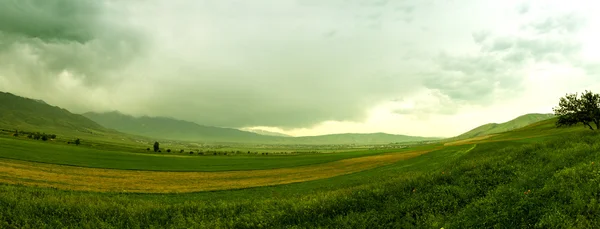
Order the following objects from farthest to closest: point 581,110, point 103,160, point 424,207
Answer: point 103,160 → point 581,110 → point 424,207

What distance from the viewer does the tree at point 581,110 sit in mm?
62562

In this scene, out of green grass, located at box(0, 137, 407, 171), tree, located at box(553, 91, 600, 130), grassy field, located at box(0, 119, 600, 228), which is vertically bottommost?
green grass, located at box(0, 137, 407, 171)

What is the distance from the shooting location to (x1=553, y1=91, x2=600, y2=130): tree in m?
62.6

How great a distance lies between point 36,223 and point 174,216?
22.1 feet

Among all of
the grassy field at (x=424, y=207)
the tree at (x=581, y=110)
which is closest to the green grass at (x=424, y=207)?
the grassy field at (x=424, y=207)

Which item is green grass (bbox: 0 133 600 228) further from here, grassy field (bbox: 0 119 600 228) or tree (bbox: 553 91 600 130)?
tree (bbox: 553 91 600 130)

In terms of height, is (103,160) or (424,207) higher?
(424,207)

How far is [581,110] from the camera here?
210 ft

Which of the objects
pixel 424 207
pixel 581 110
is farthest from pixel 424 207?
pixel 581 110

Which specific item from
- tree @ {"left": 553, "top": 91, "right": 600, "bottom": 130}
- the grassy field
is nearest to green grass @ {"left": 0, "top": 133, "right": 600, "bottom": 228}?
the grassy field

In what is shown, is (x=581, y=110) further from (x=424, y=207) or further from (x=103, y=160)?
(x=103, y=160)

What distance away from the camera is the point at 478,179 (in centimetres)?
1855

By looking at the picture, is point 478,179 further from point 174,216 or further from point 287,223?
point 174,216

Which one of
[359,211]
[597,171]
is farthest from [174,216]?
[597,171]
